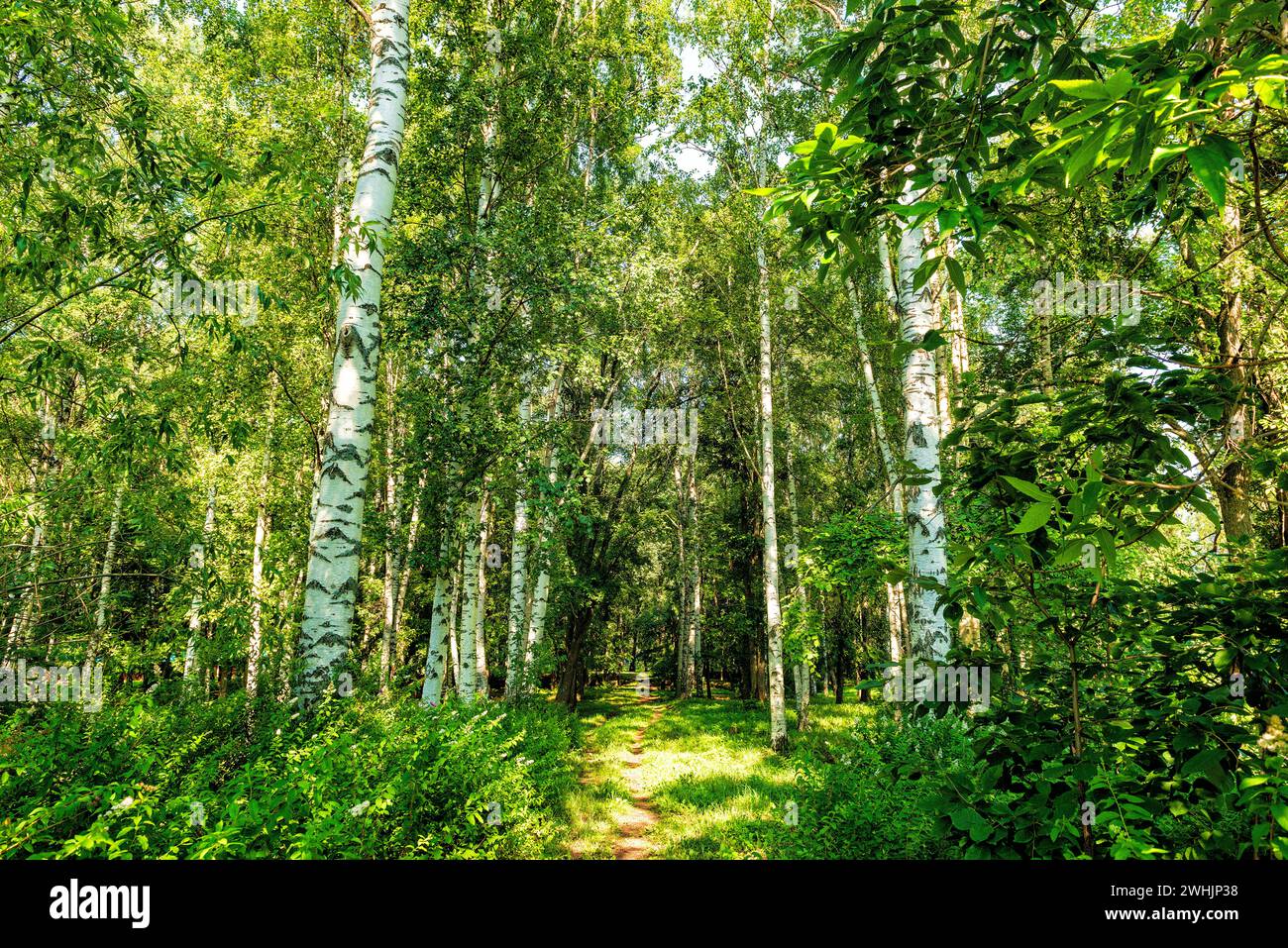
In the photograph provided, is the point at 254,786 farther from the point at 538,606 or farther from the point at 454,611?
the point at 454,611

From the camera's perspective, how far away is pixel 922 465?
5438 millimetres

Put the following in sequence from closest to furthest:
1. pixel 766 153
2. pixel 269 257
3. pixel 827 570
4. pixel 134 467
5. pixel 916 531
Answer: pixel 134 467, pixel 916 531, pixel 827 570, pixel 269 257, pixel 766 153

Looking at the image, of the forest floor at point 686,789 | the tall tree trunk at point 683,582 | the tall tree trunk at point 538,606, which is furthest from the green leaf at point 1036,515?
the tall tree trunk at point 683,582

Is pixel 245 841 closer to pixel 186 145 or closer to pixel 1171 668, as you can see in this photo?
pixel 1171 668

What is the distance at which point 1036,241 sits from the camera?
1748 millimetres

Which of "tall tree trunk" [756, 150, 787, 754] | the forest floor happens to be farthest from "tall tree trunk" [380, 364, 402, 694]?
"tall tree trunk" [756, 150, 787, 754]

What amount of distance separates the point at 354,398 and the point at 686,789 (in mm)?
7972

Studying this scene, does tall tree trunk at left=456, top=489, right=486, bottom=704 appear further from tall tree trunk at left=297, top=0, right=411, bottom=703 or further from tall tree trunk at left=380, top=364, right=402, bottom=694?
tall tree trunk at left=297, top=0, right=411, bottom=703

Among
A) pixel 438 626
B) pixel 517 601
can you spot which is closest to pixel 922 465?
pixel 438 626

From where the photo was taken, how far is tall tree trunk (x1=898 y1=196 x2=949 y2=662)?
525cm

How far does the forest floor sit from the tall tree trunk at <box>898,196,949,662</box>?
2110mm

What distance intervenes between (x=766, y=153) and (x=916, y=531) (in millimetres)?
12001

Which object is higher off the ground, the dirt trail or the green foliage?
the green foliage
